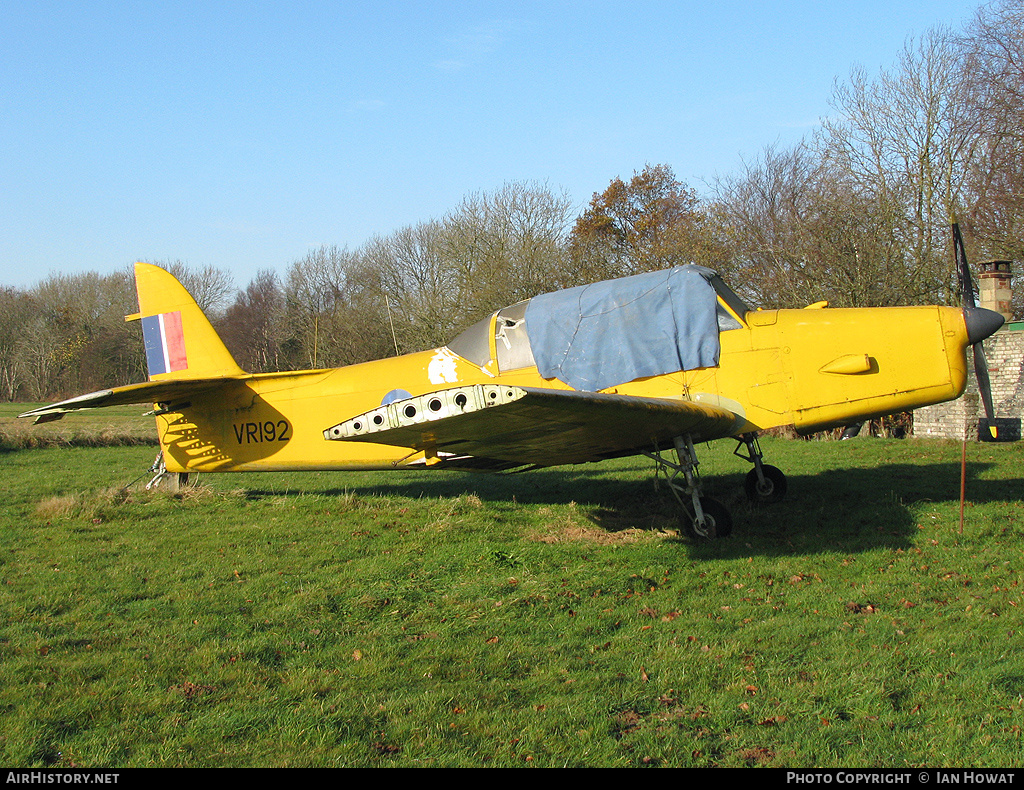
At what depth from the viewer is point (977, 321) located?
23.9 ft

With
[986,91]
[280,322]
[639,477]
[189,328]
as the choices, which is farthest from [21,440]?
[280,322]

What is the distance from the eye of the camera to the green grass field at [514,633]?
11.5ft

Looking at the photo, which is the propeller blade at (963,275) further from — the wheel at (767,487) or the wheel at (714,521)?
the wheel at (714,521)

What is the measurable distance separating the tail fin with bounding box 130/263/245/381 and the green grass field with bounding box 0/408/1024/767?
6.45ft

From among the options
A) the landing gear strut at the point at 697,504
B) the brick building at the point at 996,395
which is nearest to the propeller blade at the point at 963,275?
the landing gear strut at the point at 697,504

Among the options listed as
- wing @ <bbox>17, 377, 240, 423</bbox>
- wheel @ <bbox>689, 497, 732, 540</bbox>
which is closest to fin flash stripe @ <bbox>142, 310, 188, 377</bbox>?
wing @ <bbox>17, 377, 240, 423</bbox>

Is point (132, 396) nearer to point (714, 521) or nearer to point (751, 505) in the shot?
point (714, 521)

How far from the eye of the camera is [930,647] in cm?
455

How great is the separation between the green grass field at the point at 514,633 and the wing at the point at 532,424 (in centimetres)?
105

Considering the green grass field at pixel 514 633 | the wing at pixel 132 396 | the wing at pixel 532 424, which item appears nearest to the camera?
the green grass field at pixel 514 633

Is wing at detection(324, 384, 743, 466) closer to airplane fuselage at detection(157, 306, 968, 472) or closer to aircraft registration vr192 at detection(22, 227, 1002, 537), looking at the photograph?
aircraft registration vr192 at detection(22, 227, 1002, 537)

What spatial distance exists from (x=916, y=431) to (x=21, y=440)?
21.6m

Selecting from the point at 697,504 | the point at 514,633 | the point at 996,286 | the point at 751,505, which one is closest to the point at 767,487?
the point at 751,505

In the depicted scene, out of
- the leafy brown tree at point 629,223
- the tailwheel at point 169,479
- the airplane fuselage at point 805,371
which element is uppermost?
the leafy brown tree at point 629,223
